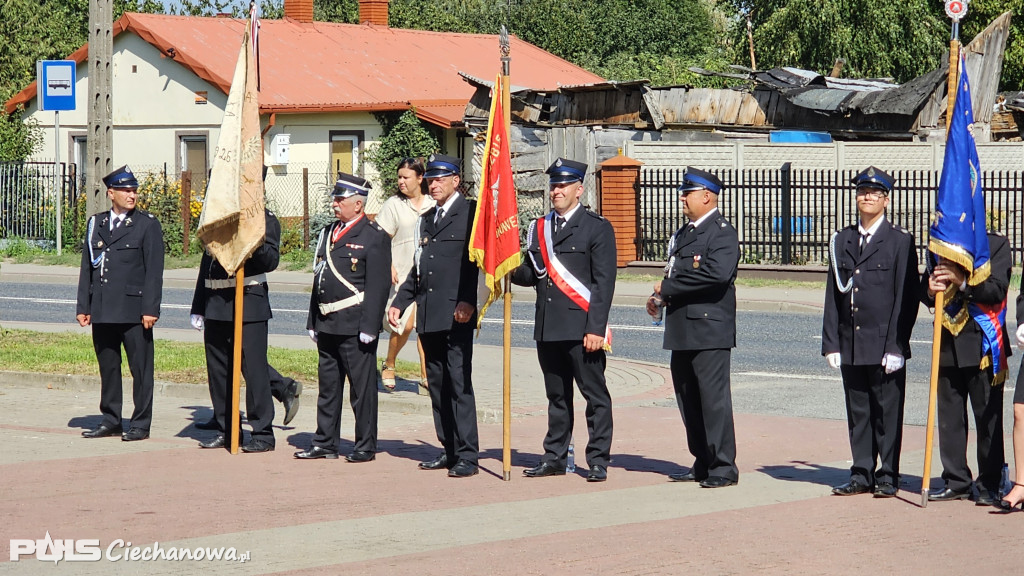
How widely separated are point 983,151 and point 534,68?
17.0m

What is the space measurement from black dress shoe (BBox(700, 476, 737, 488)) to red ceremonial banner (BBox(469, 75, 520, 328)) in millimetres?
1723

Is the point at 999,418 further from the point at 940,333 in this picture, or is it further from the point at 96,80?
the point at 96,80

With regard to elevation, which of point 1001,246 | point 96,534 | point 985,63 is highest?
point 985,63

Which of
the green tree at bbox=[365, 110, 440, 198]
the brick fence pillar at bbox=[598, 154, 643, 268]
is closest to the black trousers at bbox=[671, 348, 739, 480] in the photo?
the brick fence pillar at bbox=[598, 154, 643, 268]

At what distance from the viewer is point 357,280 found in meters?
9.08

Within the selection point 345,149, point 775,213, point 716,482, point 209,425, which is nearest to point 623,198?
point 775,213

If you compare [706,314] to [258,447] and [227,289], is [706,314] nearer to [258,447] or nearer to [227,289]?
[258,447]

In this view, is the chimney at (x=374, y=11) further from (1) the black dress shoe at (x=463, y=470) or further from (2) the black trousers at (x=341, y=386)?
(1) the black dress shoe at (x=463, y=470)

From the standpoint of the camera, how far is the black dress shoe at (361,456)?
29.0 ft

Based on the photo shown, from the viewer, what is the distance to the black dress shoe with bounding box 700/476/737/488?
7941 mm

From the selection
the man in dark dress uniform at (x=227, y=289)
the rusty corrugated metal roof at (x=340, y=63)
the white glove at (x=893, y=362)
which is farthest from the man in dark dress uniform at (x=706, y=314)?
the rusty corrugated metal roof at (x=340, y=63)

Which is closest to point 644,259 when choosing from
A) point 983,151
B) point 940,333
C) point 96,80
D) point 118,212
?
point 983,151

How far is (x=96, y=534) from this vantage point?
6.79 m

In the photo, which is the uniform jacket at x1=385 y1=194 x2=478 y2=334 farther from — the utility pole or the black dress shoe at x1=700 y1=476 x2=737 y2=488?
the utility pole
